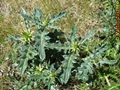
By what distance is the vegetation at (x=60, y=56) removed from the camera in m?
2.86

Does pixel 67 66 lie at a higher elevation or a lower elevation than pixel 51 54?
lower

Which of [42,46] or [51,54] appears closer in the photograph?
[42,46]

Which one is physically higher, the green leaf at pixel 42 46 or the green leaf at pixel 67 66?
the green leaf at pixel 42 46

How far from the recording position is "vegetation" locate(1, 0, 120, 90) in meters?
2.86

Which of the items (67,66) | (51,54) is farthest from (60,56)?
(67,66)

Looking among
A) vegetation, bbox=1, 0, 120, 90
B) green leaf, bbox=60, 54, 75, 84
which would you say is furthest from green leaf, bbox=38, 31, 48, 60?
green leaf, bbox=60, 54, 75, 84

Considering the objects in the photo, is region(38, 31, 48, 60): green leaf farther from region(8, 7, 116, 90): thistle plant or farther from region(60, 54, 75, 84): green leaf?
region(60, 54, 75, 84): green leaf

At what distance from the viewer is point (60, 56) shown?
3219 mm

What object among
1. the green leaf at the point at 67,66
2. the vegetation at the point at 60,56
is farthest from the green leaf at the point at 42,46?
the green leaf at the point at 67,66

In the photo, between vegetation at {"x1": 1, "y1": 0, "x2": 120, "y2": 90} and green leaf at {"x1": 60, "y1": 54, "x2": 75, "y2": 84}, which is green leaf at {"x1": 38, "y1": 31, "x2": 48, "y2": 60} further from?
green leaf at {"x1": 60, "y1": 54, "x2": 75, "y2": 84}

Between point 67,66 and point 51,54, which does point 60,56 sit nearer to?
point 51,54

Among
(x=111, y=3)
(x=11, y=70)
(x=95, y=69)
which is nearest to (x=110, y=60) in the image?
(x=95, y=69)

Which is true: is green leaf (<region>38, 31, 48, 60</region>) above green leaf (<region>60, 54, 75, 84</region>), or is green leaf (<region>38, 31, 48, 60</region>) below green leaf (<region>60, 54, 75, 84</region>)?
above

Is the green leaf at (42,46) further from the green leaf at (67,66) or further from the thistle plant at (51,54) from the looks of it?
the green leaf at (67,66)
